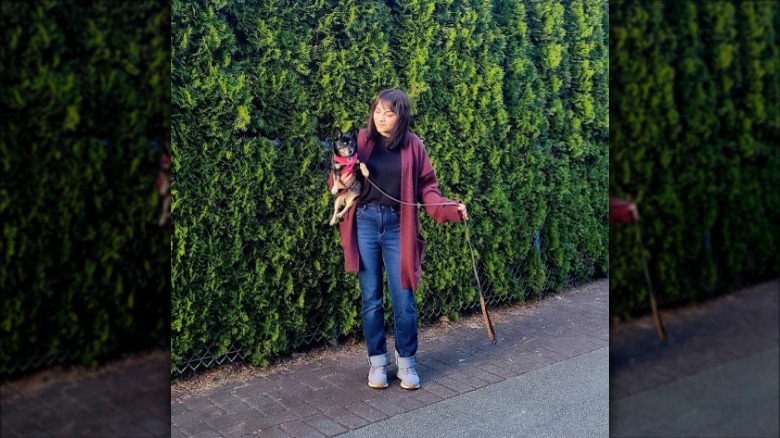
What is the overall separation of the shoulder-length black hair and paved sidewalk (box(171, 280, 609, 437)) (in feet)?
3.45

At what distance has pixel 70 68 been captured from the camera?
2092mm

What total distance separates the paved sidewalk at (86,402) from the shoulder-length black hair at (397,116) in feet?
5.09

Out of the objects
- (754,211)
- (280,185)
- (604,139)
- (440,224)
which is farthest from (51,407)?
(604,139)

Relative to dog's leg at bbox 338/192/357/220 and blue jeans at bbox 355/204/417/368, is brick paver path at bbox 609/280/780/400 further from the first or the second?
dog's leg at bbox 338/192/357/220

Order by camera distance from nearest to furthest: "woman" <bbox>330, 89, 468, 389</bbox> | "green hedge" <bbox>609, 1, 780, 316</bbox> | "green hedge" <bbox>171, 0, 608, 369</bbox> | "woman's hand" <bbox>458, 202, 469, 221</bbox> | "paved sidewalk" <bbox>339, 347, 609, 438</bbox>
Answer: "green hedge" <bbox>609, 1, 780, 316</bbox>
"green hedge" <bbox>171, 0, 608, 369</bbox>
"woman" <bbox>330, 89, 468, 389</bbox>
"paved sidewalk" <bbox>339, 347, 609, 438</bbox>
"woman's hand" <bbox>458, 202, 469, 221</bbox>

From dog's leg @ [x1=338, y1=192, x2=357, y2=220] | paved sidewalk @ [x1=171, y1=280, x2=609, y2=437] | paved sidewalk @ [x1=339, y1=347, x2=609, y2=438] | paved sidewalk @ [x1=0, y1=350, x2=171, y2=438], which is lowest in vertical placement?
paved sidewalk @ [x1=339, y1=347, x2=609, y2=438]

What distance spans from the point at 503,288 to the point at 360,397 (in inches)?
40.7

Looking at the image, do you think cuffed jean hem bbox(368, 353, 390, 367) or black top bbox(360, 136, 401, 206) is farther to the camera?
cuffed jean hem bbox(368, 353, 390, 367)

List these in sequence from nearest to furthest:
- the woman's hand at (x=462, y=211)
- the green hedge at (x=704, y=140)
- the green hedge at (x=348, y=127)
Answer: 1. the green hedge at (x=704, y=140)
2. the green hedge at (x=348, y=127)
3. the woman's hand at (x=462, y=211)

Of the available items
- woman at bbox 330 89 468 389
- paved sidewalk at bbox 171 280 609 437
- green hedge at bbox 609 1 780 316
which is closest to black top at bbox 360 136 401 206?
woman at bbox 330 89 468 389

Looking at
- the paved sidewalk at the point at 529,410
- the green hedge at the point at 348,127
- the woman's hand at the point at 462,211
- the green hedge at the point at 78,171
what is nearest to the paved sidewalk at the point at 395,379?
the paved sidewalk at the point at 529,410

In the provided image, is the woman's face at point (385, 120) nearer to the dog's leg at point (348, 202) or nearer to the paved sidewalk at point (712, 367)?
the dog's leg at point (348, 202)

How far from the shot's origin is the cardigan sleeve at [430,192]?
11.5ft

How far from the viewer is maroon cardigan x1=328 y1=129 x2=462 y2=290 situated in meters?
3.43
